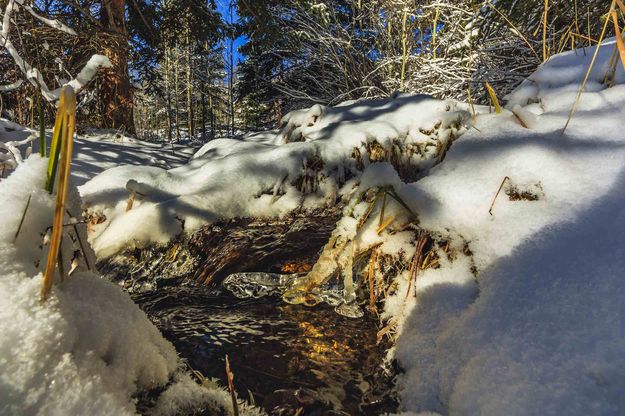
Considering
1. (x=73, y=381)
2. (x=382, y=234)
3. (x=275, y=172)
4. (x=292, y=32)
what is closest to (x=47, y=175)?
(x=73, y=381)

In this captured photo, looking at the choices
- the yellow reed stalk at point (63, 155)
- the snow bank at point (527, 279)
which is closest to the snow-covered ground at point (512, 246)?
the snow bank at point (527, 279)

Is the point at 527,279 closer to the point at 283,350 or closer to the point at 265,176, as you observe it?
the point at 283,350

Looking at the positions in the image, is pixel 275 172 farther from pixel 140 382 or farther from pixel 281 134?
pixel 140 382

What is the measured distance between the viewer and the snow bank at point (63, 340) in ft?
1.65

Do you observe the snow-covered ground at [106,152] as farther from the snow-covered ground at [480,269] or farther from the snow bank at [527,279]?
the snow bank at [527,279]

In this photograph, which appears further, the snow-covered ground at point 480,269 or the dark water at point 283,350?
the dark water at point 283,350

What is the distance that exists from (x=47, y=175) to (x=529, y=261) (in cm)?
118

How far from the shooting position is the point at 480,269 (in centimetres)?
108

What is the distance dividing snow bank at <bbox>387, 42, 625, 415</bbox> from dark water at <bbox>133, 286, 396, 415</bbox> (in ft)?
0.58

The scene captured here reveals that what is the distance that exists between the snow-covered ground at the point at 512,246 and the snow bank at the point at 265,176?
2 centimetres

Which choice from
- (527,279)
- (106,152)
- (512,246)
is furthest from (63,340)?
(106,152)

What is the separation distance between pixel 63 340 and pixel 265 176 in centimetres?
227

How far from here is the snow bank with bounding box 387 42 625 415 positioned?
0.64 meters

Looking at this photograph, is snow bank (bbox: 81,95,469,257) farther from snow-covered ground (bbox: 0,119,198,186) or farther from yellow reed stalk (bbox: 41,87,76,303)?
yellow reed stalk (bbox: 41,87,76,303)
